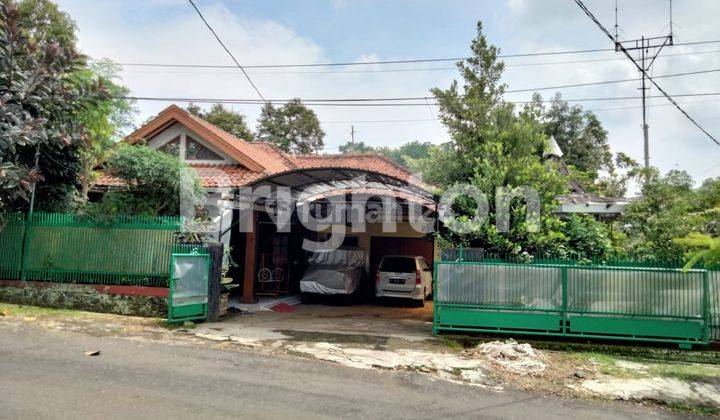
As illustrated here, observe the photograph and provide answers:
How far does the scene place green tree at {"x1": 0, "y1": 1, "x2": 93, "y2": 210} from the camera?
855 cm

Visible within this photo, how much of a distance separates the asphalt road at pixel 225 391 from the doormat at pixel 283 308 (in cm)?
477

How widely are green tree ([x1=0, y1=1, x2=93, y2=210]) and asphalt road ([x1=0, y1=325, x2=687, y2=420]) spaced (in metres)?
3.84

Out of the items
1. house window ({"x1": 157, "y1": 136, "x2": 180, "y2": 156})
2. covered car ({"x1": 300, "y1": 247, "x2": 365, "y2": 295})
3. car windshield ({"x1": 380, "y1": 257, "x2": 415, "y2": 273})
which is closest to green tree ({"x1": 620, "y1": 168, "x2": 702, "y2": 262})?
car windshield ({"x1": 380, "y1": 257, "x2": 415, "y2": 273})

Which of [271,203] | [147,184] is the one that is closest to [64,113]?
[147,184]

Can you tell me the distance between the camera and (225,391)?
509 cm

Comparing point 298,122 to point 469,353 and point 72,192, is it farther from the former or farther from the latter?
point 469,353

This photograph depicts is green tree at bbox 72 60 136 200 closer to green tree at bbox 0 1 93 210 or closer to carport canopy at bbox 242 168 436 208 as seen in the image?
green tree at bbox 0 1 93 210

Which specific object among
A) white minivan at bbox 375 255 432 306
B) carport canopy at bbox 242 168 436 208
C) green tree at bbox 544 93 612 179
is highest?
green tree at bbox 544 93 612 179

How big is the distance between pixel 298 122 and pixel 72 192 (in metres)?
25.3

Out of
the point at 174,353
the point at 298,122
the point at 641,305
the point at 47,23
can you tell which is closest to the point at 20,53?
the point at 174,353

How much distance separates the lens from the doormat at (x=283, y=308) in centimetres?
1148

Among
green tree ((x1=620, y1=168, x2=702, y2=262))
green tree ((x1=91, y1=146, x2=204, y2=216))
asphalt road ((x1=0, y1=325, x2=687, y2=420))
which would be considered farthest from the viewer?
green tree ((x1=91, y1=146, x2=204, y2=216))

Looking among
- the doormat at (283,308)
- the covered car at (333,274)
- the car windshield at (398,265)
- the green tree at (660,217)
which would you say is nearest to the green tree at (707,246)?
the green tree at (660,217)

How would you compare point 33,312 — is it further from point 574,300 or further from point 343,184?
point 574,300
